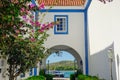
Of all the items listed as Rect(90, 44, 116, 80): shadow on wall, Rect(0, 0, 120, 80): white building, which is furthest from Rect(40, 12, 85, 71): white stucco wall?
Rect(90, 44, 116, 80): shadow on wall

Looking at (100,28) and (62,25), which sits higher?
(62,25)

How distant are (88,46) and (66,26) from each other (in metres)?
2.17

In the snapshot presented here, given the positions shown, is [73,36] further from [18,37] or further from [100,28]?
[18,37]

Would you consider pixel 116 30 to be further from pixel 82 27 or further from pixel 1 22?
pixel 1 22

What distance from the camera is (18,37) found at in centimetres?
821

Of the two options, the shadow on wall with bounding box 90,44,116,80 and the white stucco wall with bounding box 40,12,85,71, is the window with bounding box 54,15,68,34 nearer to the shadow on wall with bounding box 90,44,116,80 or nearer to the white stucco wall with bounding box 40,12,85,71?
the white stucco wall with bounding box 40,12,85,71

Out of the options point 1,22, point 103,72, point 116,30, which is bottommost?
point 103,72

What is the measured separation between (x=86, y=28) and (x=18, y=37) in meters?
12.0

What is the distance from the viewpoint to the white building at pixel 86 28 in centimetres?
1934

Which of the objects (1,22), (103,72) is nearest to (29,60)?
(1,22)

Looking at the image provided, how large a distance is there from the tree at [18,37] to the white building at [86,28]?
7350mm

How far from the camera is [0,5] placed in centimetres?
440

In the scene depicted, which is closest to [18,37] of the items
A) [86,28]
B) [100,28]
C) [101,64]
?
[101,64]

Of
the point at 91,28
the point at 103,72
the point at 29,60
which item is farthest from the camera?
the point at 91,28
